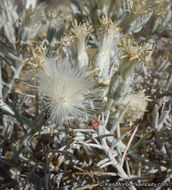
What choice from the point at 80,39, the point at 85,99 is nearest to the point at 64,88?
the point at 85,99

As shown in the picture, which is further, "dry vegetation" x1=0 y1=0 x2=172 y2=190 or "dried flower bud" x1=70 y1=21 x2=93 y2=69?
"dried flower bud" x1=70 y1=21 x2=93 y2=69

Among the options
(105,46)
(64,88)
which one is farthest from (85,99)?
(105,46)

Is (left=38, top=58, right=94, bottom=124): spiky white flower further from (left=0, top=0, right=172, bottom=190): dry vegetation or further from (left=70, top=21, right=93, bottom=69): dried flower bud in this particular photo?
(left=70, top=21, right=93, bottom=69): dried flower bud

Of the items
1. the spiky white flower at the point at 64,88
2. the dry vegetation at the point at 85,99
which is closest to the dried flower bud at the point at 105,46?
the dry vegetation at the point at 85,99

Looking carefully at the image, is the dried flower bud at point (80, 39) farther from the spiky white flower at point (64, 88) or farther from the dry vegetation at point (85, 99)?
the spiky white flower at point (64, 88)

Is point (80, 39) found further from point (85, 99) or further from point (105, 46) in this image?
point (85, 99)

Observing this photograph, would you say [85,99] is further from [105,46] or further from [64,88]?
[105,46]

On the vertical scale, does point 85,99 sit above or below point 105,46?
below

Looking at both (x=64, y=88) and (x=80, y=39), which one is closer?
(x=64, y=88)

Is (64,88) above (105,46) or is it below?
below

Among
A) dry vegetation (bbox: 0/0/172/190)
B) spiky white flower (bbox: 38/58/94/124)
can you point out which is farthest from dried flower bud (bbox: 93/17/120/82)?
spiky white flower (bbox: 38/58/94/124)
